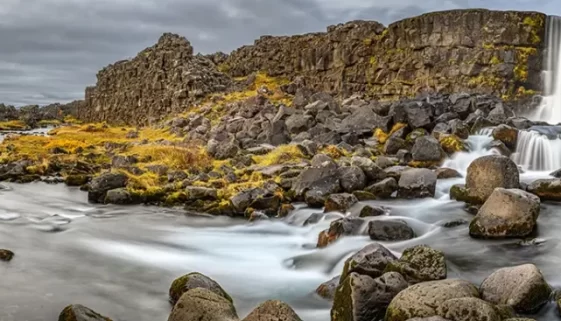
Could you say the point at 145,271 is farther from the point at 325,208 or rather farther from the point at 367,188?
the point at 367,188

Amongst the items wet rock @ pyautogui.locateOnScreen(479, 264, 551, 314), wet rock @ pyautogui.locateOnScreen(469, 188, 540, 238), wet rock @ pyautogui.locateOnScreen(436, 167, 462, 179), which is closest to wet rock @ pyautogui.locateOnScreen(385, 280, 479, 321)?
wet rock @ pyautogui.locateOnScreen(479, 264, 551, 314)

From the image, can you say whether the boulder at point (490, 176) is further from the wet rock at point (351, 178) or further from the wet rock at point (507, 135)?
the wet rock at point (507, 135)

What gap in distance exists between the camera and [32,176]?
20.9 meters

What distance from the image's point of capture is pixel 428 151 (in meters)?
17.8

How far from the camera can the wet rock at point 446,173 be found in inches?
Answer: 640

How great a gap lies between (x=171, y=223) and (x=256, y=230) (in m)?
2.51

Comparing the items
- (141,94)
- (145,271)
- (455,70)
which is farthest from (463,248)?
(141,94)

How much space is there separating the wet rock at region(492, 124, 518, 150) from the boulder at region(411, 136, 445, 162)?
239cm

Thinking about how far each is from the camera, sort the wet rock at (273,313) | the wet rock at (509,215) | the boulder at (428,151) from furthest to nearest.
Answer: the boulder at (428,151), the wet rock at (509,215), the wet rock at (273,313)

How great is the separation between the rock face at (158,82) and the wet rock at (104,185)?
→ 20963 mm

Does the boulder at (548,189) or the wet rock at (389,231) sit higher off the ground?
the boulder at (548,189)

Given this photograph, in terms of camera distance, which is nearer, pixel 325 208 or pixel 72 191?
pixel 325 208

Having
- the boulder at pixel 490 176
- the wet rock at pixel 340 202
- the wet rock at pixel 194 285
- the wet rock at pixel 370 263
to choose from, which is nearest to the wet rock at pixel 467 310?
the wet rock at pixel 370 263

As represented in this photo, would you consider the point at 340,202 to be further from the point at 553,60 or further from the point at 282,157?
the point at 553,60
